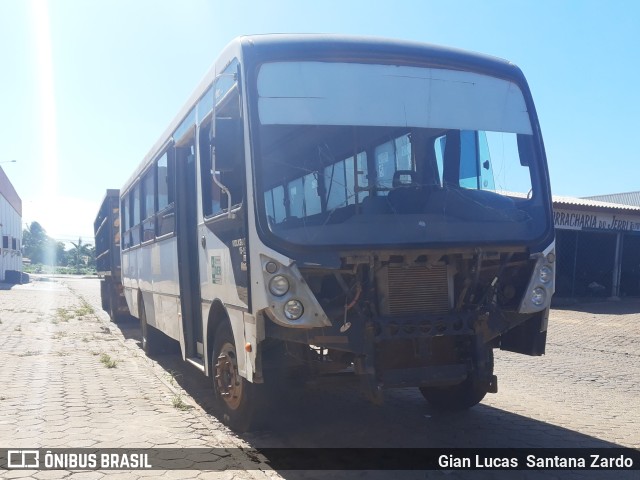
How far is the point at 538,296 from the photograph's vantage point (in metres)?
5.22

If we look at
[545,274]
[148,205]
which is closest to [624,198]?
[148,205]

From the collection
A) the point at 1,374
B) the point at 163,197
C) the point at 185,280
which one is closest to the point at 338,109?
the point at 185,280

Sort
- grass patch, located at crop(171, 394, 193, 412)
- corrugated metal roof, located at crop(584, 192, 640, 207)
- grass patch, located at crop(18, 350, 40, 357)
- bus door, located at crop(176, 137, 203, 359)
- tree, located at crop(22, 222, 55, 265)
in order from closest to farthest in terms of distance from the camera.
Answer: grass patch, located at crop(171, 394, 193, 412) → bus door, located at crop(176, 137, 203, 359) → grass patch, located at crop(18, 350, 40, 357) → corrugated metal roof, located at crop(584, 192, 640, 207) → tree, located at crop(22, 222, 55, 265)

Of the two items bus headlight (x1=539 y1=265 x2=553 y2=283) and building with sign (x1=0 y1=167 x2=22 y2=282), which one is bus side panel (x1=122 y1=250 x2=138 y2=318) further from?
building with sign (x1=0 y1=167 x2=22 y2=282)

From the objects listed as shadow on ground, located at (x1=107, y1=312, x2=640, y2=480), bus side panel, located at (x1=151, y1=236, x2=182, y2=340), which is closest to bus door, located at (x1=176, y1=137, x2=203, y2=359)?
bus side panel, located at (x1=151, y1=236, x2=182, y2=340)

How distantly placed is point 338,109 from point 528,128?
176 cm

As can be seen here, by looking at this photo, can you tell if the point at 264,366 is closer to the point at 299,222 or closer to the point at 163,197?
the point at 299,222

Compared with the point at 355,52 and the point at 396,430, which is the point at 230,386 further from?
the point at 355,52

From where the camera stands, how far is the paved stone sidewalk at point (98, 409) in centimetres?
526

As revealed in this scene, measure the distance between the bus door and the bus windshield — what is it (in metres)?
2.42

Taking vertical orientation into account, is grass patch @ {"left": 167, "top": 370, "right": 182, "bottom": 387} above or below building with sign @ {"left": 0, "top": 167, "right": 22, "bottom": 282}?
below

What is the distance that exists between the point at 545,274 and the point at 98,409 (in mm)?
4532

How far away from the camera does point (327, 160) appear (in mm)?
4980

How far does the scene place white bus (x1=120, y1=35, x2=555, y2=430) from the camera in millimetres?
4680
